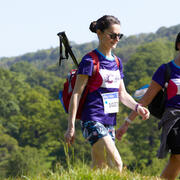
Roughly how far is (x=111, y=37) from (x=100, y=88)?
0.50 metres

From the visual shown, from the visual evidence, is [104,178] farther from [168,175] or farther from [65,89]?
[65,89]

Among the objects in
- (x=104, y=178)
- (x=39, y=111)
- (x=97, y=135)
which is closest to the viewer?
(x=104, y=178)

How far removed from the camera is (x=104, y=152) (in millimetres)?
4312

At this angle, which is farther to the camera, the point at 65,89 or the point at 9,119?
the point at 9,119

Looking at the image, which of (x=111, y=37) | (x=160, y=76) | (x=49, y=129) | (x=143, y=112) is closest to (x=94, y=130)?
(x=143, y=112)

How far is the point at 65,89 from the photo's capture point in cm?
475

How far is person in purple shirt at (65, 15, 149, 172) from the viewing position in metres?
4.39

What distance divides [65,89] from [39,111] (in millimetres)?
65929

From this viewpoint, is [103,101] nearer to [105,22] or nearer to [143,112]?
[143,112]

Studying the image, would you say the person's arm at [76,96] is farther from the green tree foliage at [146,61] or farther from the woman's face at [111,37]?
the green tree foliage at [146,61]

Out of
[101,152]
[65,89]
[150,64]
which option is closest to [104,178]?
[101,152]

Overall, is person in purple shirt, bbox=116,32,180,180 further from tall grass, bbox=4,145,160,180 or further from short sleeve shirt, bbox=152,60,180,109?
tall grass, bbox=4,145,160,180

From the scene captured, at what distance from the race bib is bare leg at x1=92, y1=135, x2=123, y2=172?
28 centimetres

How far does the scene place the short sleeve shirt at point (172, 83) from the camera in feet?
14.6
